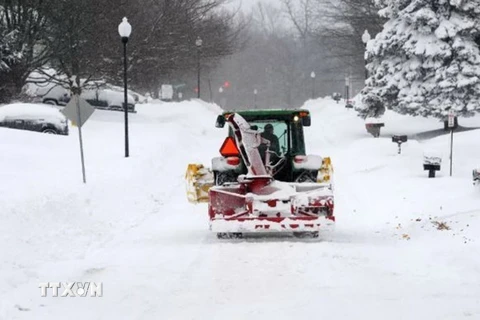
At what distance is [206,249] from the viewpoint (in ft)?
34.9

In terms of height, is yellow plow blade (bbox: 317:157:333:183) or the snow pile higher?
the snow pile

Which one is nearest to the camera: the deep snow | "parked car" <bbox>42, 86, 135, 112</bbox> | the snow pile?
the deep snow

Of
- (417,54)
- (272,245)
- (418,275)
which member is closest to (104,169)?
(272,245)

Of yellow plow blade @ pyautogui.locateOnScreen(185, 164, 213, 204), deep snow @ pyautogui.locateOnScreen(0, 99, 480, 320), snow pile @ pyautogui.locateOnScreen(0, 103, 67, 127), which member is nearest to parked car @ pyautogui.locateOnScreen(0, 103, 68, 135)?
snow pile @ pyautogui.locateOnScreen(0, 103, 67, 127)

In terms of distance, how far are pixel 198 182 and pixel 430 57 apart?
19.0 m

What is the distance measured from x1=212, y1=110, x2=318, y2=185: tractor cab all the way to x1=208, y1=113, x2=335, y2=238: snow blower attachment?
0.80 metres

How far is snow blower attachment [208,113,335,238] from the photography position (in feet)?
35.7

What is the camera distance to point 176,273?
9047 mm

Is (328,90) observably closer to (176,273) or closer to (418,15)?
(418,15)

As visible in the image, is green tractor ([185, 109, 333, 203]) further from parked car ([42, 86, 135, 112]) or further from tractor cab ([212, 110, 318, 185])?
parked car ([42, 86, 135, 112])

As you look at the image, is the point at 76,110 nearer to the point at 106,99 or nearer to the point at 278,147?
the point at 278,147

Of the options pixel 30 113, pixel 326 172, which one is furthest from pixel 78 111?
pixel 30 113

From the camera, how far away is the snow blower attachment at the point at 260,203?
10.9m

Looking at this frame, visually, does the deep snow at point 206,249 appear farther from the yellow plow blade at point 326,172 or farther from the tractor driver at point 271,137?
the tractor driver at point 271,137
